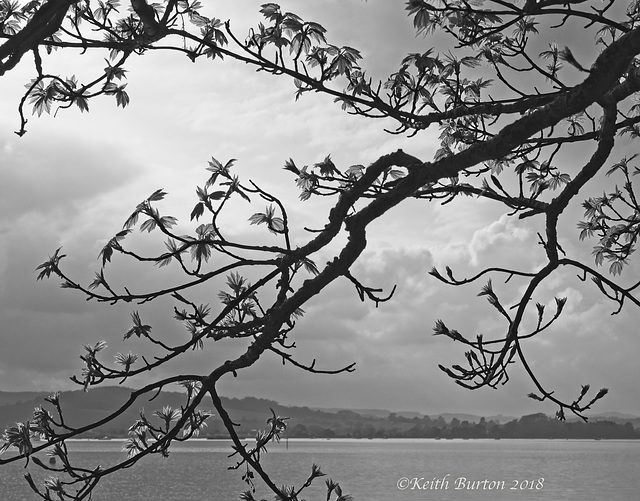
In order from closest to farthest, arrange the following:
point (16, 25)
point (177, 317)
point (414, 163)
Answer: point (414, 163), point (177, 317), point (16, 25)

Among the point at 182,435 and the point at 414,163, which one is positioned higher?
the point at 414,163

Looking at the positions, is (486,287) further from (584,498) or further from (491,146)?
(584,498)

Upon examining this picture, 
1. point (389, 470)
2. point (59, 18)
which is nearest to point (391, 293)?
point (59, 18)

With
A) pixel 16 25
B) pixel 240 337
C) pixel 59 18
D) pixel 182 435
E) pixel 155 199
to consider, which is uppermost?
pixel 16 25

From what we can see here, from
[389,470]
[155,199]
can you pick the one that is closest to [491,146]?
[155,199]

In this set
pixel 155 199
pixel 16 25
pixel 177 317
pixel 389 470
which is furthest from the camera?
pixel 389 470

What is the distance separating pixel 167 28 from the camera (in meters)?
4.90

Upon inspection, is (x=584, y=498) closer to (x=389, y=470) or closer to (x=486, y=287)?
(x=389, y=470)

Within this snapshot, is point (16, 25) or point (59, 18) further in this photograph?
point (16, 25)

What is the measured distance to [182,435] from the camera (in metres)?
4.77

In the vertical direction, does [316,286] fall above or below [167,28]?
below

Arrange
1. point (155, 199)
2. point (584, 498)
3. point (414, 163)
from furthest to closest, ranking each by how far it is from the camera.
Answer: point (584, 498) < point (414, 163) < point (155, 199)

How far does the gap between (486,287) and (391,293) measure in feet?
2.43

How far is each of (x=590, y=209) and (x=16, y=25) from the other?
233 inches
